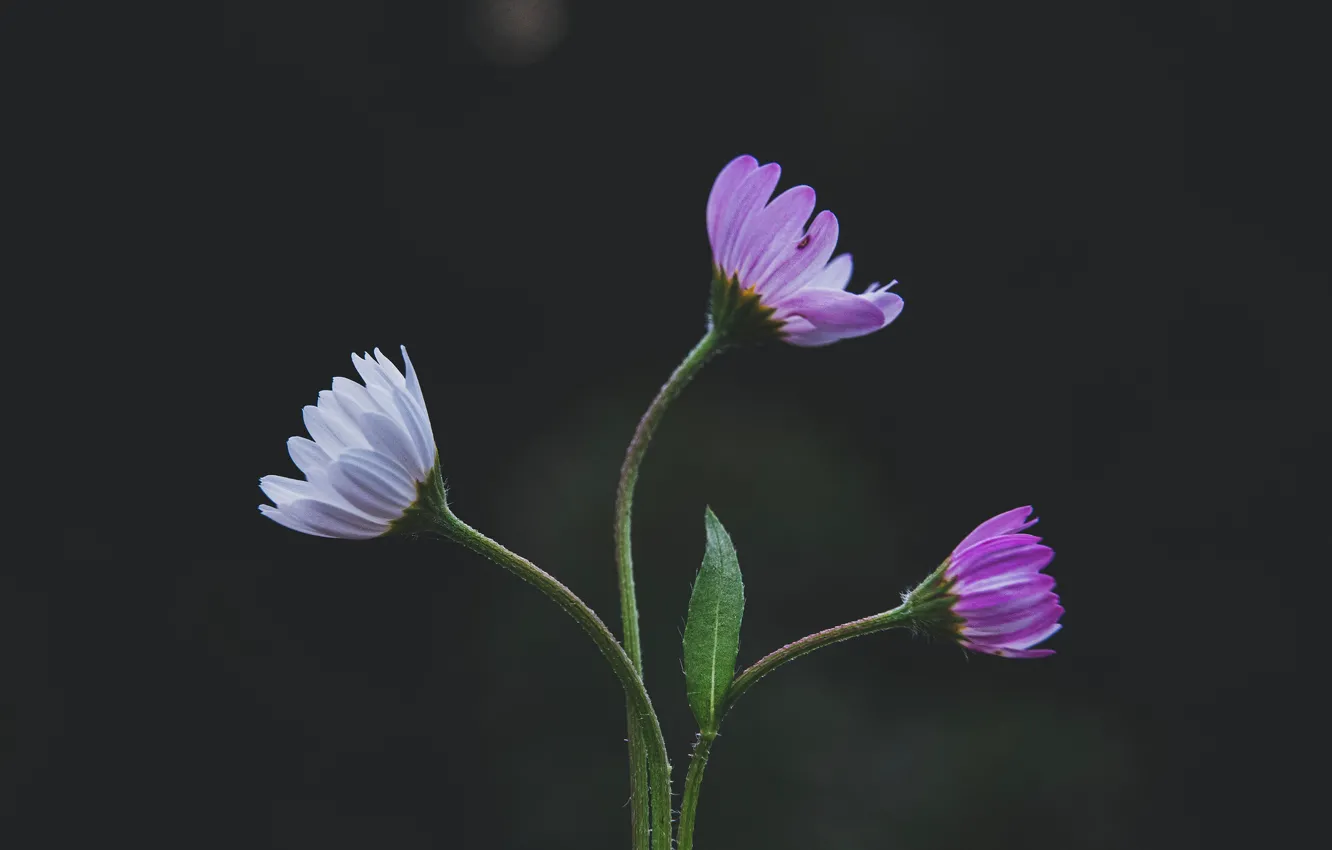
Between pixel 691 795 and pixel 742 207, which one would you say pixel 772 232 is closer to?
pixel 742 207

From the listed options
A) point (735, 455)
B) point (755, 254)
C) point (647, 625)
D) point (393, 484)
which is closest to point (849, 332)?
point (755, 254)

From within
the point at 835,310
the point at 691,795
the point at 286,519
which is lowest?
the point at 691,795

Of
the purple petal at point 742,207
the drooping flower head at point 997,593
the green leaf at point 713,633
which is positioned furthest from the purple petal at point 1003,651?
the purple petal at point 742,207

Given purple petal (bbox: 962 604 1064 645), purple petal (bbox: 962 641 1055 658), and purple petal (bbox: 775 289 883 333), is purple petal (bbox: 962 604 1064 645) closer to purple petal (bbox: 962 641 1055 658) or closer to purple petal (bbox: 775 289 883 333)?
purple petal (bbox: 962 641 1055 658)

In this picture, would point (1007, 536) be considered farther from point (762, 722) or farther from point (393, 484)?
point (762, 722)

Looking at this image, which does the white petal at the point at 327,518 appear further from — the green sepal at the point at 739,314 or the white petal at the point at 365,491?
the green sepal at the point at 739,314

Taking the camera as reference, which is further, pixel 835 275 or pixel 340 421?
pixel 835 275

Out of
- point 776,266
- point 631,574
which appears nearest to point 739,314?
point 776,266
